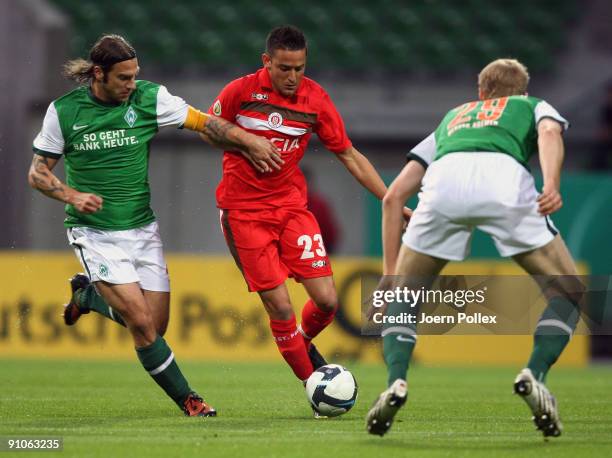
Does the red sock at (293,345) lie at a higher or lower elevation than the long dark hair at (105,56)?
lower

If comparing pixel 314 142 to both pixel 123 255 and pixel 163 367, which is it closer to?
pixel 123 255

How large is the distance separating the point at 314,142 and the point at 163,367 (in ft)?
27.4

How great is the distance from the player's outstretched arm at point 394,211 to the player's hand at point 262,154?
1.17 meters

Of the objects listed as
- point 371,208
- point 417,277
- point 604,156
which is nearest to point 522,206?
point 417,277

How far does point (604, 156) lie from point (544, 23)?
302 centimetres

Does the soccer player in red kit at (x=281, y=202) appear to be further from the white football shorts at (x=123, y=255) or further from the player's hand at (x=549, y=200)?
the player's hand at (x=549, y=200)

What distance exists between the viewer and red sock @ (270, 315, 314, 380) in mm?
6719

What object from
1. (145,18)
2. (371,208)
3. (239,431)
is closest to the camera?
(239,431)

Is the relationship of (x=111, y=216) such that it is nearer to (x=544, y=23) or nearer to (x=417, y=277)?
(x=417, y=277)

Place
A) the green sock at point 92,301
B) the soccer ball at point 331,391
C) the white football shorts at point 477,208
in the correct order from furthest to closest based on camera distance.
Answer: the green sock at point 92,301
the soccer ball at point 331,391
the white football shorts at point 477,208

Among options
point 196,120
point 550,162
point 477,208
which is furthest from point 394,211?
point 196,120

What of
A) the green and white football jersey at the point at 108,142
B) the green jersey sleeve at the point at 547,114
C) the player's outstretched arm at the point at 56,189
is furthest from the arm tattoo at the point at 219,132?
the green jersey sleeve at the point at 547,114

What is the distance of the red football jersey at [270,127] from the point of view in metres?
6.80

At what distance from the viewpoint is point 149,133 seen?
265 inches
